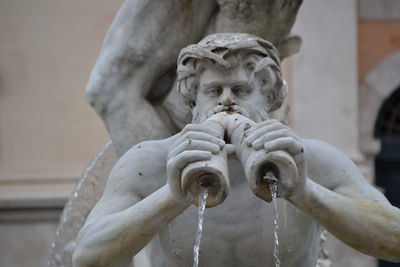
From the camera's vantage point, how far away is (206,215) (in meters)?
4.59

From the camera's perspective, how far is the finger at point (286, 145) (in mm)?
3971

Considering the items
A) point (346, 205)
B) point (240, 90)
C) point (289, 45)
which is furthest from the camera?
point (289, 45)

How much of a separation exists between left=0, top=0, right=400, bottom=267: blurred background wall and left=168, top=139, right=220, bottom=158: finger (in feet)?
29.2

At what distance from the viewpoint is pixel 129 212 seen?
4348mm

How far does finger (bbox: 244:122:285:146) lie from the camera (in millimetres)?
4039

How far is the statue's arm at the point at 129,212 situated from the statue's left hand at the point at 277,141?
28 centimetres

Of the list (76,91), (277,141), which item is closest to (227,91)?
(277,141)

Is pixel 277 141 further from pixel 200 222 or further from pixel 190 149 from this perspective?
pixel 200 222

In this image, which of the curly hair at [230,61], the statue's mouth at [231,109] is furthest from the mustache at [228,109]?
the curly hair at [230,61]

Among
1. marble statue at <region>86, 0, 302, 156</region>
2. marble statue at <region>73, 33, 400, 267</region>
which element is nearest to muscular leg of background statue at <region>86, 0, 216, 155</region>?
marble statue at <region>86, 0, 302, 156</region>

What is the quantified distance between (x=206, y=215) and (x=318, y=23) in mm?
8656

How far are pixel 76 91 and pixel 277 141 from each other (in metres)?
9.55

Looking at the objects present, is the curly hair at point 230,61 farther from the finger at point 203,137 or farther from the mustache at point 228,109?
the finger at point 203,137

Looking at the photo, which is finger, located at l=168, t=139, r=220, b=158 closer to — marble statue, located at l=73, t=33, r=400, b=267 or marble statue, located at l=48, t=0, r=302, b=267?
marble statue, located at l=73, t=33, r=400, b=267
